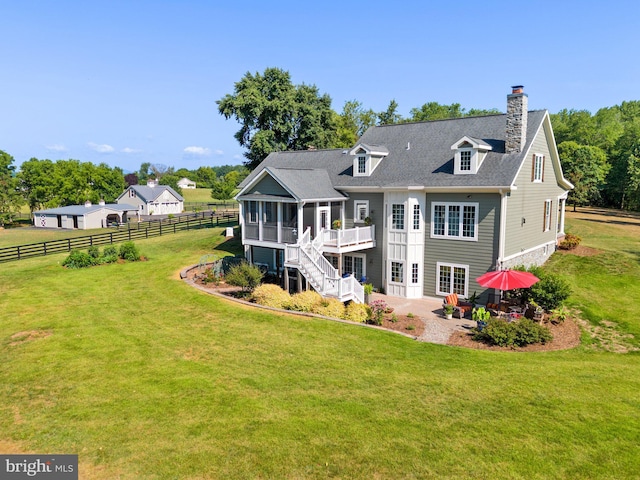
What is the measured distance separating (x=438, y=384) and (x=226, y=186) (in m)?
76.0

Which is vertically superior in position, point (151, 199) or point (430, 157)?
point (430, 157)

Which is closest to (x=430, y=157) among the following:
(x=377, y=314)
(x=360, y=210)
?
(x=360, y=210)

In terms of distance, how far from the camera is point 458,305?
73.0 feet

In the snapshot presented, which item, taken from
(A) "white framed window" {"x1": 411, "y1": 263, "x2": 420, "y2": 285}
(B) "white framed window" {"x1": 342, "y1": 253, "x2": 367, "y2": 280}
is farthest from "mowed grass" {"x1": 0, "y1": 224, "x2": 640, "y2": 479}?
(B) "white framed window" {"x1": 342, "y1": 253, "x2": 367, "y2": 280}

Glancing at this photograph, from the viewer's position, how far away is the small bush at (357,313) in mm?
19469

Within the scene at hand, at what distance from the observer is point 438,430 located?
10.4m

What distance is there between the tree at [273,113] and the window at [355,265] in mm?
20199

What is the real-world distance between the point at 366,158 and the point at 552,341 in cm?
1419

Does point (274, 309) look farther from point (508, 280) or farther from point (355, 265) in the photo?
point (508, 280)

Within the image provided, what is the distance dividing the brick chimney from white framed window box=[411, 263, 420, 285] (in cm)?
755

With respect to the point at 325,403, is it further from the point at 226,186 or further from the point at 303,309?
the point at 226,186

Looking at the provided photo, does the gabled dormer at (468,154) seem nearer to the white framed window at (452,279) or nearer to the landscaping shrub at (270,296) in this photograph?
the white framed window at (452,279)

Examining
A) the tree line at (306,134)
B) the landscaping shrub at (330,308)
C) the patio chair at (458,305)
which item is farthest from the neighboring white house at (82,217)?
the patio chair at (458,305)

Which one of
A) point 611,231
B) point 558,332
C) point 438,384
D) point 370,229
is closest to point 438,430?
point 438,384
